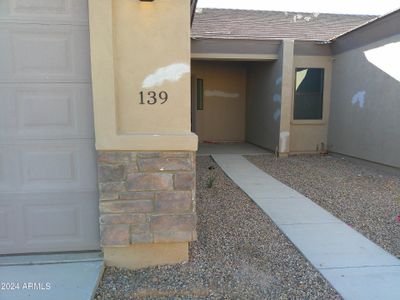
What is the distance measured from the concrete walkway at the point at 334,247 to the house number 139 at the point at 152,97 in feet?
6.88

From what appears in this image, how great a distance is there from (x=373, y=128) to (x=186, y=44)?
6.60 metres

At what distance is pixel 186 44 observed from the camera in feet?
9.41

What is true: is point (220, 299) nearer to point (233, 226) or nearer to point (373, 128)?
point (233, 226)

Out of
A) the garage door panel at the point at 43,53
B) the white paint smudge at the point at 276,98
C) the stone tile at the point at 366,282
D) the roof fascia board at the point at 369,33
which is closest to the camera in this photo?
the stone tile at the point at 366,282

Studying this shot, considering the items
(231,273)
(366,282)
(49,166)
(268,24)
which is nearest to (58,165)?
(49,166)

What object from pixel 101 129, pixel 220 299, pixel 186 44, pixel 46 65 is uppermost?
pixel 186 44

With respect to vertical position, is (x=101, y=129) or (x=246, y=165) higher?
(x=101, y=129)

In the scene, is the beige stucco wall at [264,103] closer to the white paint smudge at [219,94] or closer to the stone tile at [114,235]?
the white paint smudge at [219,94]

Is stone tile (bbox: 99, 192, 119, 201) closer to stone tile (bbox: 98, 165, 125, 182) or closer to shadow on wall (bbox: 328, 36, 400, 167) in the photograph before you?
stone tile (bbox: 98, 165, 125, 182)

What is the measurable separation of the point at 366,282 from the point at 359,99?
6571 millimetres

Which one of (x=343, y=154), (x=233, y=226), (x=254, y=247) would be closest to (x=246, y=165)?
(x=343, y=154)

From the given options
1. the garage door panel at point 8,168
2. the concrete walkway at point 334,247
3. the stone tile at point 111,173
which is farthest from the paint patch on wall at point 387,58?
the garage door panel at point 8,168

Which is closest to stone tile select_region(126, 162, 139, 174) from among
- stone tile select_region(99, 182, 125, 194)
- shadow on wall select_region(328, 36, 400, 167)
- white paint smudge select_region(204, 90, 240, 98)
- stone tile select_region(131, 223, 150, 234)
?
stone tile select_region(99, 182, 125, 194)

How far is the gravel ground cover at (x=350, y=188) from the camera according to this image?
4172 millimetres
